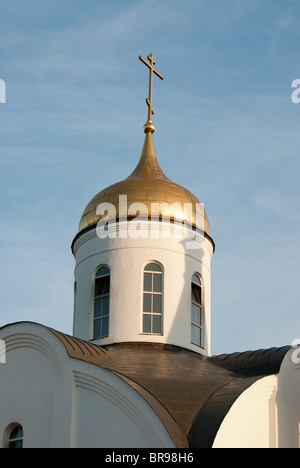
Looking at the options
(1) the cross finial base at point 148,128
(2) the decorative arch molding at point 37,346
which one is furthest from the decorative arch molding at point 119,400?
(1) the cross finial base at point 148,128

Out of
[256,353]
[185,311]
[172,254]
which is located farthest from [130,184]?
[256,353]

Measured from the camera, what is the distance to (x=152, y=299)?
47.8ft

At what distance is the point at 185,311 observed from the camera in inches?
576

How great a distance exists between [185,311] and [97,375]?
3.39m

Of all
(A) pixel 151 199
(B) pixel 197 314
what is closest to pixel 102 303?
(B) pixel 197 314

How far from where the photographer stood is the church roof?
1132 cm

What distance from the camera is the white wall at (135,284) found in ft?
46.9

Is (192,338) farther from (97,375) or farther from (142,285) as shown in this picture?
(97,375)

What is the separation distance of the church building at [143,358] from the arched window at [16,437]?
0.06ft

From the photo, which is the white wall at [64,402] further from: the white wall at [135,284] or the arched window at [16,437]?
the white wall at [135,284]

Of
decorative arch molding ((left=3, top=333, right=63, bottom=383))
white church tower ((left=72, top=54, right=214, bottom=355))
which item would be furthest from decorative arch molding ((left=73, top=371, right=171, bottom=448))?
white church tower ((left=72, top=54, right=214, bottom=355))

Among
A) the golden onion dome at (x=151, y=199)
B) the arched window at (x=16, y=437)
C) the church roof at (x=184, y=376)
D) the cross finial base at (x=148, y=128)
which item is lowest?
the arched window at (x=16, y=437)

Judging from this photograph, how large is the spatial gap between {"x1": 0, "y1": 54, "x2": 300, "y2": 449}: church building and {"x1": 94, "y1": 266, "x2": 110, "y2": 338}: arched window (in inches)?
0.9
